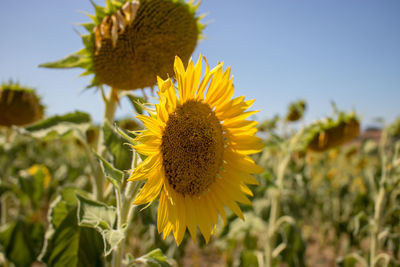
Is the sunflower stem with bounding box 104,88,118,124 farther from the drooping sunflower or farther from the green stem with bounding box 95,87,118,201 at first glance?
the drooping sunflower

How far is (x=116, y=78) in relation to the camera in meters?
1.04

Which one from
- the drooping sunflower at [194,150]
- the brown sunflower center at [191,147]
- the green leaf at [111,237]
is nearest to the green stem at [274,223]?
the drooping sunflower at [194,150]

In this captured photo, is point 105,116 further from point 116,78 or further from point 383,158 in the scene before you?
point 383,158

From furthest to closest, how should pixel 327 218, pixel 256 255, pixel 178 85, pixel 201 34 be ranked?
pixel 327 218, pixel 256 255, pixel 201 34, pixel 178 85

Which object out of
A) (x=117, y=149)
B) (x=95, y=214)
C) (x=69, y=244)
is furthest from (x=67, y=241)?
(x=117, y=149)

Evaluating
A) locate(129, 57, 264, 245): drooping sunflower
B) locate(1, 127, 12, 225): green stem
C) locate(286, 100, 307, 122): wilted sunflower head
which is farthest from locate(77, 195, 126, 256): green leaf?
locate(286, 100, 307, 122): wilted sunflower head

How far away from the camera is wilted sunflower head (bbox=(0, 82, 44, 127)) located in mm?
1543

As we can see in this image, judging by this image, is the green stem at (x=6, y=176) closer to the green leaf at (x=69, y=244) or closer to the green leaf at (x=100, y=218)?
the green leaf at (x=69, y=244)

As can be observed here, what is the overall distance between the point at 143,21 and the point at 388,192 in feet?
8.95

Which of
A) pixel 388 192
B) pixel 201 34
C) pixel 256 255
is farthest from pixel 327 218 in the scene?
pixel 201 34

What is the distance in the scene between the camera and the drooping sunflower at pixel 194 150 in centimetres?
74

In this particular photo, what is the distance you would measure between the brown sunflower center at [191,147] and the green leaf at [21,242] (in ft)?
4.24

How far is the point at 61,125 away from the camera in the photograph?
3.99 feet

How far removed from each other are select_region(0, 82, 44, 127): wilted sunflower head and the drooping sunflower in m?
1.24
